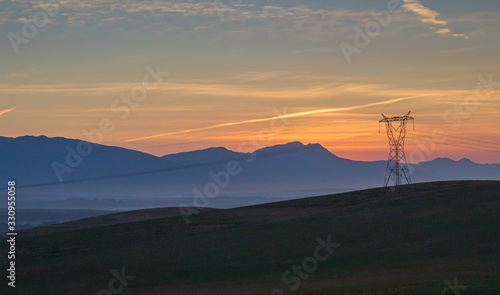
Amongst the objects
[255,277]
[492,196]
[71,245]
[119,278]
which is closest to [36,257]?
[71,245]

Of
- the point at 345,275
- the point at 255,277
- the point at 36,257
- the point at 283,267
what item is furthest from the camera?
the point at 36,257

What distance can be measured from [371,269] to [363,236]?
15837 mm

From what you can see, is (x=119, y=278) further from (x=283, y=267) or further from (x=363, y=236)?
(x=363, y=236)

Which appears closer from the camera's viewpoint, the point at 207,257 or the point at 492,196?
the point at 207,257

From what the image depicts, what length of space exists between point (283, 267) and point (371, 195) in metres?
46.4

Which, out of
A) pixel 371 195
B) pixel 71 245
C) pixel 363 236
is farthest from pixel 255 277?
pixel 371 195

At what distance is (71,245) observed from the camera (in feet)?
248

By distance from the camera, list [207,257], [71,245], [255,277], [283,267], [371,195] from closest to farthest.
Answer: [255,277], [283,267], [207,257], [71,245], [371,195]

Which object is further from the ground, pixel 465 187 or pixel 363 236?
pixel 465 187

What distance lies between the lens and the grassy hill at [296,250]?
148ft

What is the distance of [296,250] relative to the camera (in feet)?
205

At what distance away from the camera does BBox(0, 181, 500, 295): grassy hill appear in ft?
148

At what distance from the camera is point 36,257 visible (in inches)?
2731

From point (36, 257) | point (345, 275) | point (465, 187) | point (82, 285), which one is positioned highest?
point (465, 187)
